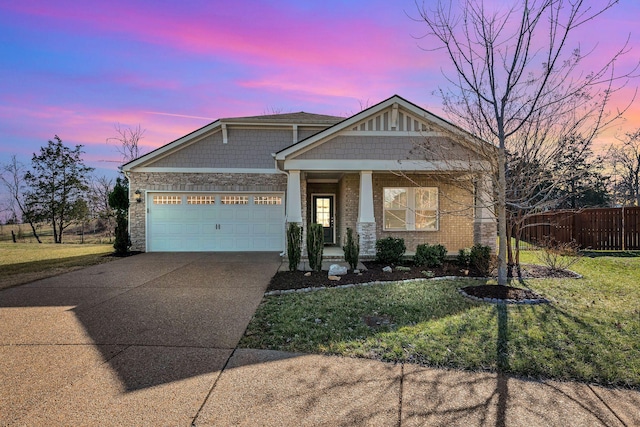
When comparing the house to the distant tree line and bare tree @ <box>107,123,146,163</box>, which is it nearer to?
the distant tree line

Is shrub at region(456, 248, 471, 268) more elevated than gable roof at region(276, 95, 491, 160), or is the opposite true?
gable roof at region(276, 95, 491, 160)

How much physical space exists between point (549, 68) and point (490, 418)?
6568mm

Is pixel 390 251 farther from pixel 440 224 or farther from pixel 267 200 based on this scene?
pixel 267 200

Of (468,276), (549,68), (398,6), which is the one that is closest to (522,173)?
(549,68)

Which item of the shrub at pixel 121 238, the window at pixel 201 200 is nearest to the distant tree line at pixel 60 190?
the shrub at pixel 121 238

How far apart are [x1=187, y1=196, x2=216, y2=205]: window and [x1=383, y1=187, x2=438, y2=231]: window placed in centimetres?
706

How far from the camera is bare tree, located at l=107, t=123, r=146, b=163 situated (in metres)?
23.6

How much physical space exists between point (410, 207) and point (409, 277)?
14.3ft

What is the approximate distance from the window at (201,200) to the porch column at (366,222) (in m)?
6.41

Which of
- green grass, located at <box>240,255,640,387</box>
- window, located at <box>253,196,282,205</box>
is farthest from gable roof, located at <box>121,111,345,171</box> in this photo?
green grass, located at <box>240,255,640,387</box>

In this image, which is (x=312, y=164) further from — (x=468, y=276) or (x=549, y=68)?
(x=549, y=68)

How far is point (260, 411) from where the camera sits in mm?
2777

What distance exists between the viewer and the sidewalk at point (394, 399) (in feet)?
8.79

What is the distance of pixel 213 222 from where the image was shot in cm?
1343
